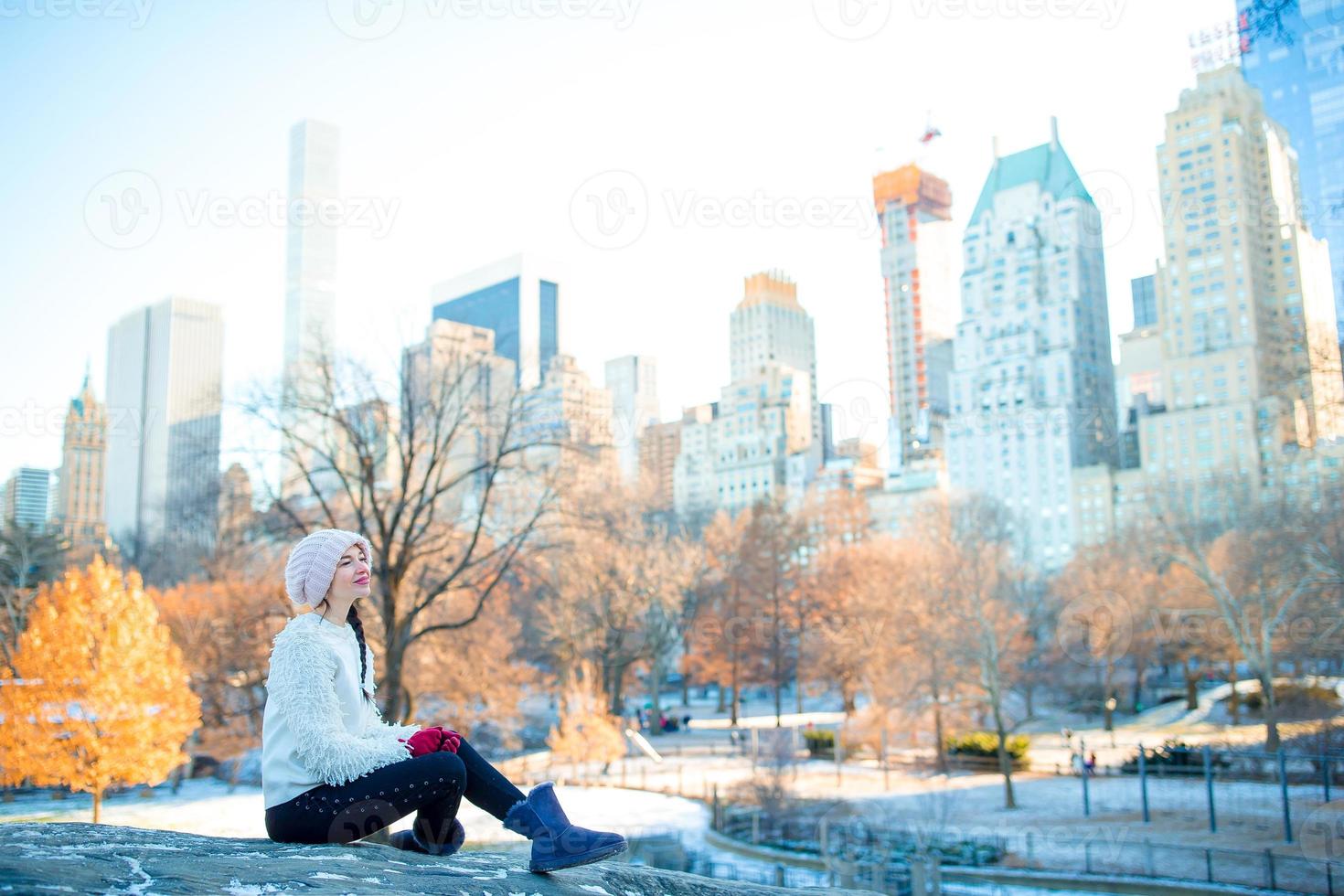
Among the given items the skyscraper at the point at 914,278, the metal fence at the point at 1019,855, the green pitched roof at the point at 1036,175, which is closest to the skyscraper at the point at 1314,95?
the metal fence at the point at 1019,855

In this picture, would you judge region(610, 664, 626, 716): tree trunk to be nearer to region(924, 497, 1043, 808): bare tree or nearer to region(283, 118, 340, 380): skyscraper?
region(924, 497, 1043, 808): bare tree

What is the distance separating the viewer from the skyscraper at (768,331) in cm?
16112

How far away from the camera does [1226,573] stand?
3406cm

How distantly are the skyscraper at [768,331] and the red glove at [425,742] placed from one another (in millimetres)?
155973

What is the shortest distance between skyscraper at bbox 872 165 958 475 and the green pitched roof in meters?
45.8

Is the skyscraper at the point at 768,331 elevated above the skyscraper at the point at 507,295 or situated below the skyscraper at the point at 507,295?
above

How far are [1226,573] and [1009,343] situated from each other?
8392cm

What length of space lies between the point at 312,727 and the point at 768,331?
6309 inches

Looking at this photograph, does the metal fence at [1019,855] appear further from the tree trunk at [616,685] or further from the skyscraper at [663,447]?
the skyscraper at [663,447]

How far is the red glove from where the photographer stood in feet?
12.5

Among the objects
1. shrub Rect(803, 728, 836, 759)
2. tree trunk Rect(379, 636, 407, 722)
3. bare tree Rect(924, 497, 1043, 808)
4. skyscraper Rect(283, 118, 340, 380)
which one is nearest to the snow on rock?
tree trunk Rect(379, 636, 407, 722)

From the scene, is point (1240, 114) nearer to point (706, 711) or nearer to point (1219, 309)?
point (1219, 309)

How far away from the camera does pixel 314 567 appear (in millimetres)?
4070

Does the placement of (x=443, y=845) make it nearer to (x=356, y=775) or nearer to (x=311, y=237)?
(x=356, y=775)
